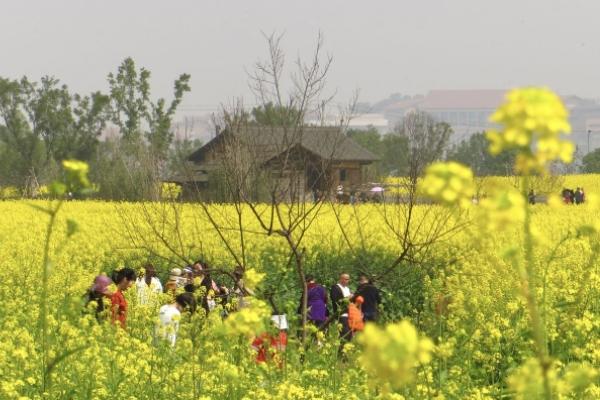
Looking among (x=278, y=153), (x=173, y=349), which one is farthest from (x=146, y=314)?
(x=278, y=153)

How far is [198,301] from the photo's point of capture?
37.3 ft

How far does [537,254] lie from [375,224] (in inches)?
278

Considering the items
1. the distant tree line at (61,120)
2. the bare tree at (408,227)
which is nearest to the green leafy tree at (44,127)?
the distant tree line at (61,120)

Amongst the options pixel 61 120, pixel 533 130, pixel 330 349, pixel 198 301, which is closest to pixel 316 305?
pixel 198 301

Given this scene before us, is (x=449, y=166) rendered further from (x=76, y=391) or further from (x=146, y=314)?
(x=146, y=314)

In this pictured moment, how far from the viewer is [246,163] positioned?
1277 cm

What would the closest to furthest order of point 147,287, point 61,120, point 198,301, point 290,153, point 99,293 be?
point 99,293 → point 147,287 → point 198,301 → point 290,153 → point 61,120

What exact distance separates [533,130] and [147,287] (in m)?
9.20

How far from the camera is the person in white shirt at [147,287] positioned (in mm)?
10711

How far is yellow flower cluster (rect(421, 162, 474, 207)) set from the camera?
2.43 m

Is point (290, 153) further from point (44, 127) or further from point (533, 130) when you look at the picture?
point (44, 127)

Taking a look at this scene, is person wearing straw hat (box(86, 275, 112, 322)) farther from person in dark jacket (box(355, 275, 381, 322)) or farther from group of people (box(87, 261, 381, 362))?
person in dark jacket (box(355, 275, 381, 322))

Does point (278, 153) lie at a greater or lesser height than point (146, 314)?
greater

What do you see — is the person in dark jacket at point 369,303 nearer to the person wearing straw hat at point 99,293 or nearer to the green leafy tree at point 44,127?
the person wearing straw hat at point 99,293
